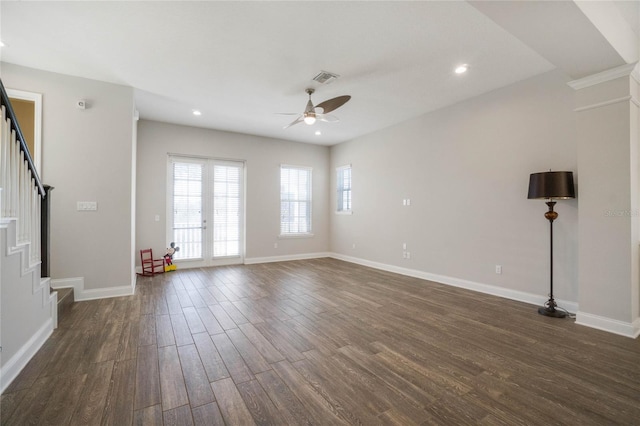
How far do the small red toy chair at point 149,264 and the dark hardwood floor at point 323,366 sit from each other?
1.77m

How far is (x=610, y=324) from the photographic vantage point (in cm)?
288

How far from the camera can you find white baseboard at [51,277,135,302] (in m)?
3.73

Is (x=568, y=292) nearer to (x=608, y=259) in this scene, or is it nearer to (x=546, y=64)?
(x=608, y=259)

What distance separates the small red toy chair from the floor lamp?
6.34m

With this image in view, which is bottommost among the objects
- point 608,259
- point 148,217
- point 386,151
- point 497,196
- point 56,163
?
point 608,259

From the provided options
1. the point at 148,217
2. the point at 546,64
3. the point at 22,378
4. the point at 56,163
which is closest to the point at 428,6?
the point at 546,64

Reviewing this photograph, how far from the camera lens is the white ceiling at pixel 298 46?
8.07 feet

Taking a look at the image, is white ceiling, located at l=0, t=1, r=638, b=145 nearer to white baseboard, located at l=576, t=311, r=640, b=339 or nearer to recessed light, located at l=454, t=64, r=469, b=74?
recessed light, located at l=454, t=64, r=469, b=74

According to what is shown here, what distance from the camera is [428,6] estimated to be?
2.44 metres

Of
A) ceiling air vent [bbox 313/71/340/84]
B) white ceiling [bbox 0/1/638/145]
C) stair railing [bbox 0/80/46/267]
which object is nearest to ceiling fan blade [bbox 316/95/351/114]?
ceiling air vent [bbox 313/71/340/84]

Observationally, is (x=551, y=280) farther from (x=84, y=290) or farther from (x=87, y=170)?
(x=87, y=170)

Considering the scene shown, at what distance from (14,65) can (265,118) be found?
345 centimetres

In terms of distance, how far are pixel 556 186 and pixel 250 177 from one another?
5.70 meters

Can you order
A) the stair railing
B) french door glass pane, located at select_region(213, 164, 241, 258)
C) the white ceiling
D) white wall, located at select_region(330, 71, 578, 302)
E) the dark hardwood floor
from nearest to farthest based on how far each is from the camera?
1. the dark hardwood floor
2. the stair railing
3. the white ceiling
4. white wall, located at select_region(330, 71, 578, 302)
5. french door glass pane, located at select_region(213, 164, 241, 258)
